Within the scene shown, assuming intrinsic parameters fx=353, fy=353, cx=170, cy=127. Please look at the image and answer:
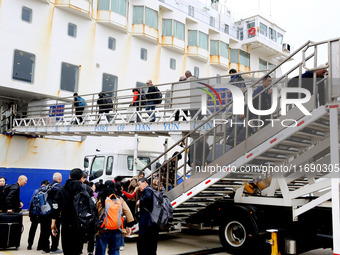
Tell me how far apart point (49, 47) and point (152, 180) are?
12.6m

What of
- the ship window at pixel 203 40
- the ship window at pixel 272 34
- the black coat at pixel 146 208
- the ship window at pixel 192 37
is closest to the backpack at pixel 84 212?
the black coat at pixel 146 208

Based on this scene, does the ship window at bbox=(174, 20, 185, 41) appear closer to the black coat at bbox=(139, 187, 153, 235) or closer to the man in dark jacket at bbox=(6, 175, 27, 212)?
the man in dark jacket at bbox=(6, 175, 27, 212)

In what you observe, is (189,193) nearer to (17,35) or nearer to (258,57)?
(17,35)

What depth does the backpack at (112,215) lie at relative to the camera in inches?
239

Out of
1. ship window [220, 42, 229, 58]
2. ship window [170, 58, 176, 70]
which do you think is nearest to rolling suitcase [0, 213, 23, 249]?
ship window [170, 58, 176, 70]

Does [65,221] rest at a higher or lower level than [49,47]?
lower

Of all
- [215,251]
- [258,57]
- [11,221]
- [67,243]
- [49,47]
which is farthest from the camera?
[258,57]

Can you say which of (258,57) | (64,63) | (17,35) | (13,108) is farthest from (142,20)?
(258,57)

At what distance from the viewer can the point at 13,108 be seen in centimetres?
1866

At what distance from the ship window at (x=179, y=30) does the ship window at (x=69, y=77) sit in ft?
27.7

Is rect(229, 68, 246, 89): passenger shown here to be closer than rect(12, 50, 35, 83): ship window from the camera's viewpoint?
Yes

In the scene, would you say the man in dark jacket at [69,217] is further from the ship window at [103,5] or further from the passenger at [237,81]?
the ship window at [103,5]

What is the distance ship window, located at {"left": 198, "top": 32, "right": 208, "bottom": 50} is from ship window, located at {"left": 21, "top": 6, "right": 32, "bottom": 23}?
12.9 meters

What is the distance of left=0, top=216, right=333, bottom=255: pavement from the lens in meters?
8.20
